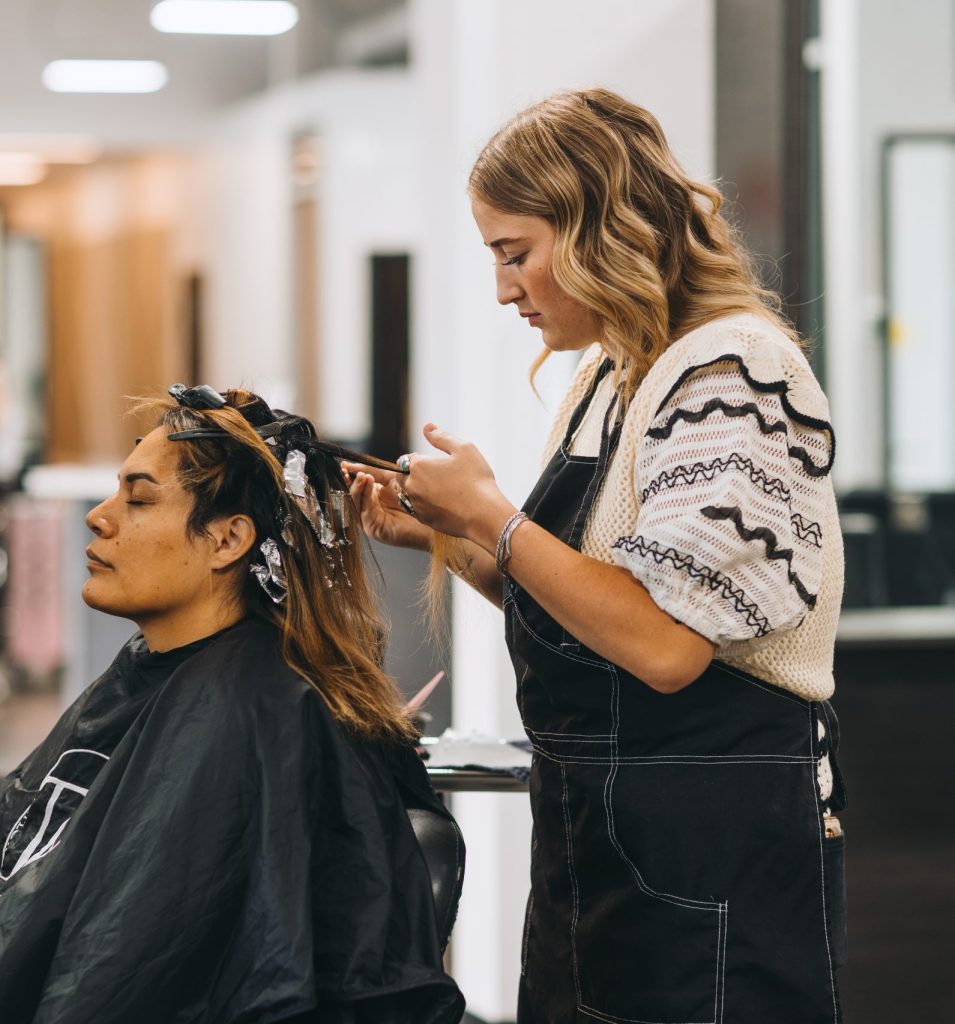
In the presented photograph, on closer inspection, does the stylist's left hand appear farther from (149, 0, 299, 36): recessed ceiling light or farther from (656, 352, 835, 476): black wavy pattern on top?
(149, 0, 299, 36): recessed ceiling light

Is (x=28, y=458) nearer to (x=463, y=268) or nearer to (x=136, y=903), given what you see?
(x=463, y=268)

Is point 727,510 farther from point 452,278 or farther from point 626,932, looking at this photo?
point 452,278

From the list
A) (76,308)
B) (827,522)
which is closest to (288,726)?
(827,522)

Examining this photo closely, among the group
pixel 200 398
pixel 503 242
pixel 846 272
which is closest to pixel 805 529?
pixel 503 242

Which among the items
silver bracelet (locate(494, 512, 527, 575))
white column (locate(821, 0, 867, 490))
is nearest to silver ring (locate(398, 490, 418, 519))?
silver bracelet (locate(494, 512, 527, 575))

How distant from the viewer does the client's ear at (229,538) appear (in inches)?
61.6

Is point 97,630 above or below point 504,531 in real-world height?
below

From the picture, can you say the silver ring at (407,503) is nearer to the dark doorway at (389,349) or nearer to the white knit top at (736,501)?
the white knit top at (736,501)

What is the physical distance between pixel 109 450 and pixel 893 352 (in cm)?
300

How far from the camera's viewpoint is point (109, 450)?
532 cm

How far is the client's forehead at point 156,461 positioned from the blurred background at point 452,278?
716mm

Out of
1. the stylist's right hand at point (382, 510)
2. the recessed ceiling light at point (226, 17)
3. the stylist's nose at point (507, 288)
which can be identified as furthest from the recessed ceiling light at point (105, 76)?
the stylist's nose at point (507, 288)

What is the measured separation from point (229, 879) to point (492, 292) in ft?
5.25

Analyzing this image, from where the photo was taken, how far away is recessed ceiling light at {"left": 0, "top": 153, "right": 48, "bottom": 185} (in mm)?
5336
